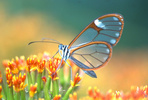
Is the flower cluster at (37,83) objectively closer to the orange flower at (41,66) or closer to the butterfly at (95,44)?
the orange flower at (41,66)

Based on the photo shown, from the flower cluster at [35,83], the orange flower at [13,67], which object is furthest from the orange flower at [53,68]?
the orange flower at [13,67]

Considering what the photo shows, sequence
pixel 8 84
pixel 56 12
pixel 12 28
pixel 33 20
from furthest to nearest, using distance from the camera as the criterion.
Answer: pixel 56 12 → pixel 33 20 → pixel 12 28 → pixel 8 84

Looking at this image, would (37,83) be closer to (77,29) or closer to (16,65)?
(16,65)

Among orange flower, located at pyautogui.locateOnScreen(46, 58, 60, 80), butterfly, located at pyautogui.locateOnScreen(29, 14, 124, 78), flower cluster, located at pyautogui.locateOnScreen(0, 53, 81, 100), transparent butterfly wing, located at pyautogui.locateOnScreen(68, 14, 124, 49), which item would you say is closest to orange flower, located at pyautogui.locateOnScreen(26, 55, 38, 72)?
flower cluster, located at pyautogui.locateOnScreen(0, 53, 81, 100)

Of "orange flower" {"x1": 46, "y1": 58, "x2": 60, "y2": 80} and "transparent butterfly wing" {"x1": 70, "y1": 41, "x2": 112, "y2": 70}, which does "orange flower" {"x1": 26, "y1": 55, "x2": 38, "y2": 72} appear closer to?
"orange flower" {"x1": 46, "y1": 58, "x2": 60, "y2": 80}

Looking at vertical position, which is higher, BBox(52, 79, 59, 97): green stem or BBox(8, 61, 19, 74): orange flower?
BBox(8, 61, 19, 74): orange flower

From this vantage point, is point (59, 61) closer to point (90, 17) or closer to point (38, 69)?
point (38, 69)

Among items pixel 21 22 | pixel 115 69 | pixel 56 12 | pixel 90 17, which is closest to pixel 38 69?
pixel 115 69

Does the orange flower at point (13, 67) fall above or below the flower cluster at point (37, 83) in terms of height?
above
